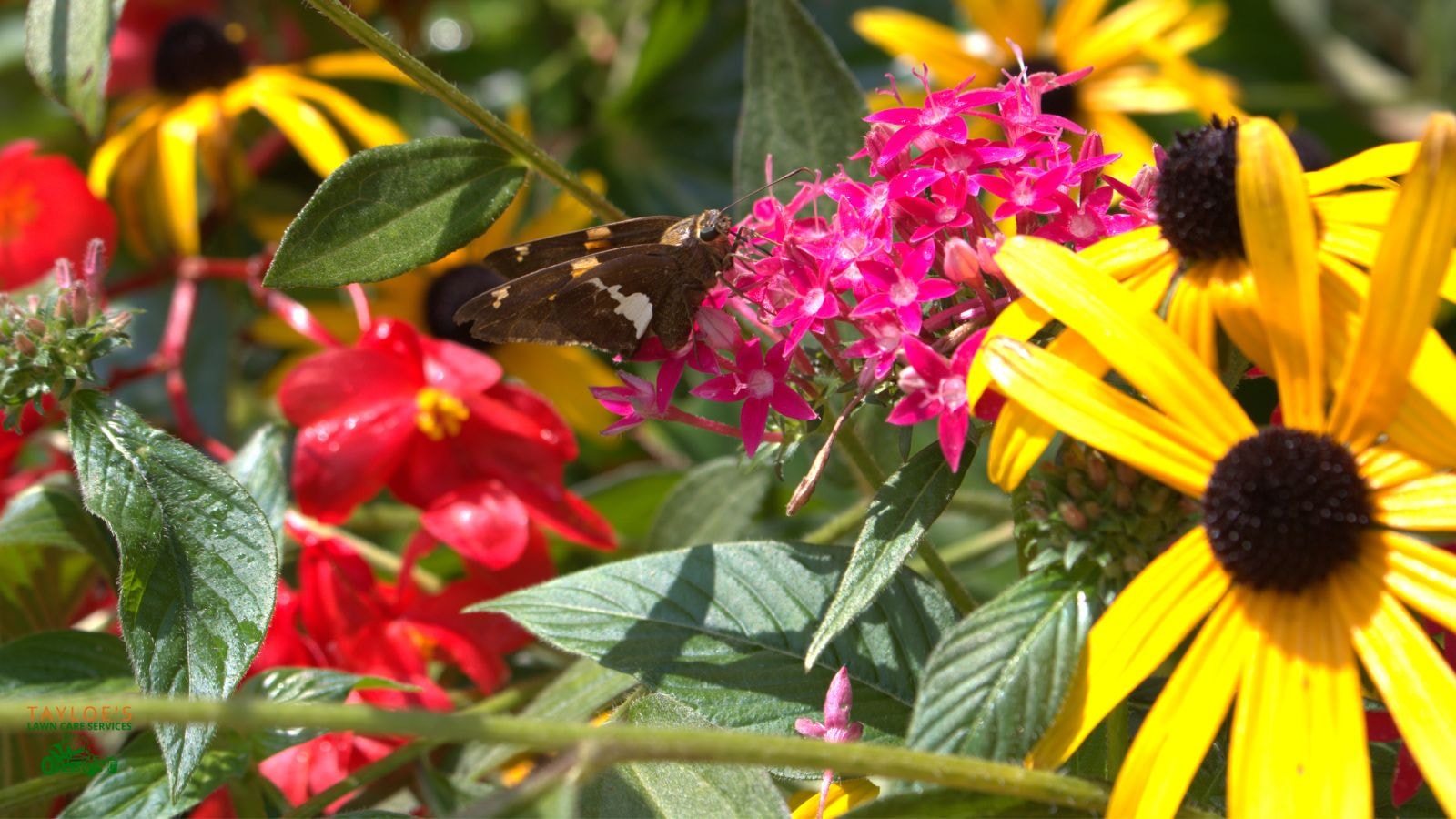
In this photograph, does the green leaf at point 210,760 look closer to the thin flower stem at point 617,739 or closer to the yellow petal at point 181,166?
the thin flower stem at point 617,739

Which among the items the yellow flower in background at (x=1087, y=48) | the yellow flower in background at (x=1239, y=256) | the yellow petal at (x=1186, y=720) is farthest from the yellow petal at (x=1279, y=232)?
the yellow flower in background at (x=1087, y=48)

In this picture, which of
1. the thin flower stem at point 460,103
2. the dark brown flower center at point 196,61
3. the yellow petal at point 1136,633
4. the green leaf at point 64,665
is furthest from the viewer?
the dark brown flower center at point 196,61

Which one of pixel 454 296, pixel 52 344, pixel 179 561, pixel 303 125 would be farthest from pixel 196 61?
pixel 179 561

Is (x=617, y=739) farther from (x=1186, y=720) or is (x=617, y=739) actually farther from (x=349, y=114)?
(x=349, y=114)

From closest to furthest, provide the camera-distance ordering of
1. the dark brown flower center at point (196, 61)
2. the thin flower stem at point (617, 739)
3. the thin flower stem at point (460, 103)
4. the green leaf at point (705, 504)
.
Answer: the thin flower stem at point (617, 739)
the thin flower stem at point (460, 103)
the green leaf at point (705, 504)
the dark brown flower center at point (196, 61)

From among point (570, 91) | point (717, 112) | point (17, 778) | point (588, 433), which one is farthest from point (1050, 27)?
point (17, 778)

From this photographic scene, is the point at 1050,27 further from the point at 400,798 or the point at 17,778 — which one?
the point at 17,778

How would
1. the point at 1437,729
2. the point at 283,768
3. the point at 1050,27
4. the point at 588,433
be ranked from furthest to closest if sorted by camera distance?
the point at 1050,27
the point at 588,433
the point at 283,768
the point at 1437,729
